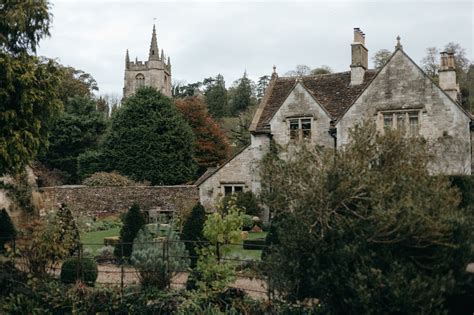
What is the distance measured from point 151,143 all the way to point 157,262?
1143 inches

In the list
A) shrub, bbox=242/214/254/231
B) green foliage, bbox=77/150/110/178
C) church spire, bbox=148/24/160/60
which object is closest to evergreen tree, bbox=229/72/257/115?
church spire, bbox=148/24/160/60

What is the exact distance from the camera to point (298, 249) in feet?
31.0

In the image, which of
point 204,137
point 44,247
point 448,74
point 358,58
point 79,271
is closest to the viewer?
point 79,271

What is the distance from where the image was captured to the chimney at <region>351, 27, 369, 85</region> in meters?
25.7

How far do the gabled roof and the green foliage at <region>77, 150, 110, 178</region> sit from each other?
61.6ft

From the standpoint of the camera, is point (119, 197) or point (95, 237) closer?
point (95, 237)

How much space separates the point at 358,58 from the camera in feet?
84.6

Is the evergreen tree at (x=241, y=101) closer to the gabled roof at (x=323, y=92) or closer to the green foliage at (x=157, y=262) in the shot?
the gabled roof at (x=323, y=92)

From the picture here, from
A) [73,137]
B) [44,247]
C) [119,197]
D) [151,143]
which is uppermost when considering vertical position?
[73,137]

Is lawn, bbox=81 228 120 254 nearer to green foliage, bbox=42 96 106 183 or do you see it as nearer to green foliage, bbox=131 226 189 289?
green foliage, bbox=131 226 189 289

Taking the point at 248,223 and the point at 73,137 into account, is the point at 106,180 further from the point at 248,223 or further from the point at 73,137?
the point at 248,223

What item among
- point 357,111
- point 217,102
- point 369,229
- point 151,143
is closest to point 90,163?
point 151,143

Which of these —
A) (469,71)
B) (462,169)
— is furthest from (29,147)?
(469,71)

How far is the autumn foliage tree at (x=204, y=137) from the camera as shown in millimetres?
48688
